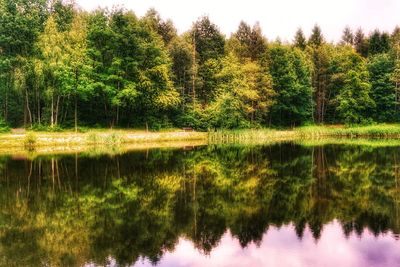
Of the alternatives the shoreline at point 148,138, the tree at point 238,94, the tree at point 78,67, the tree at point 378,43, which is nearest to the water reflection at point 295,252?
the shoreline at point 148,138

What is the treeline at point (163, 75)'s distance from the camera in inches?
1869

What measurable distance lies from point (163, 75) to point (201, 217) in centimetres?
4017

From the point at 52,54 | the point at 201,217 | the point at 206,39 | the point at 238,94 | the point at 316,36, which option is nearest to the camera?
the point at 201,217

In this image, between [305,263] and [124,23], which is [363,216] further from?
[124,23]

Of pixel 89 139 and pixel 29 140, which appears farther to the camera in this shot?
pixel 89 139

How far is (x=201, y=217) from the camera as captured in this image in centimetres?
1264

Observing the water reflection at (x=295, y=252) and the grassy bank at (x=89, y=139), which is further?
the grassy bank at (x=89, y=139)

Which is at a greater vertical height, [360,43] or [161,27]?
[360,43]

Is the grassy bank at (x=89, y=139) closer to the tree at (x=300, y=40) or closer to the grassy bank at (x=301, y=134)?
the grassy bank at (x=301, y=134)

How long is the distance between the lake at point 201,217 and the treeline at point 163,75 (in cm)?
2679

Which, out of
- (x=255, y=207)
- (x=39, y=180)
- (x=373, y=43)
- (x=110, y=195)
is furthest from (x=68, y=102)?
(x=373, y=43)

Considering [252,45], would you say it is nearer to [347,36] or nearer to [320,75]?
[320,75]

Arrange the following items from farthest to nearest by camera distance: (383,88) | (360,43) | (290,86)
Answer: (360,43) < (383,88) < (290,86)

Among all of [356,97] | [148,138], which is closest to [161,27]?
[148,138]
